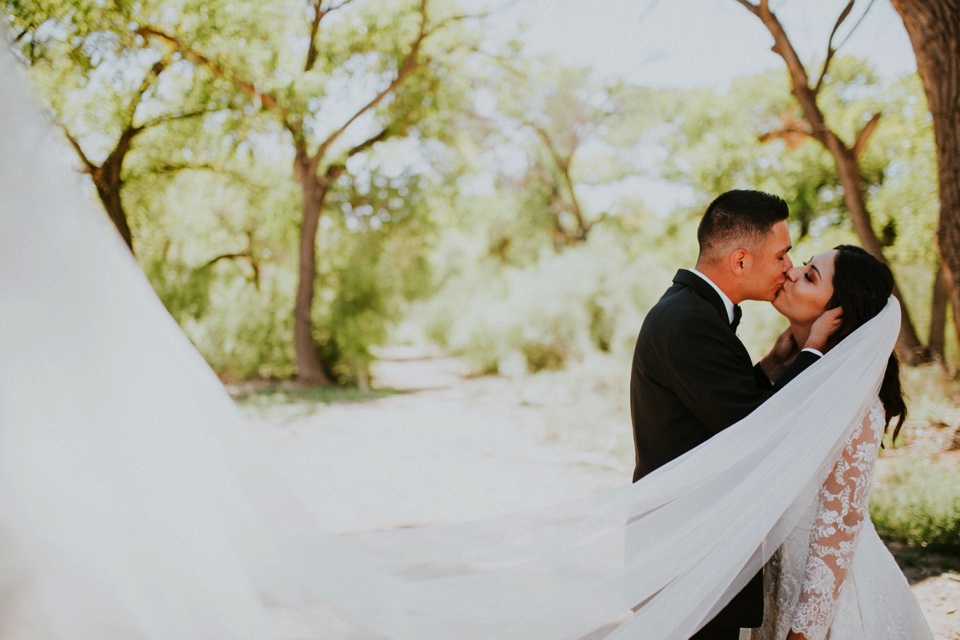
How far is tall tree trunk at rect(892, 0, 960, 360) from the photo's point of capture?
4582mm

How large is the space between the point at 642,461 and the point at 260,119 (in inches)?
532

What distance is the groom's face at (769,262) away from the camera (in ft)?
7.97

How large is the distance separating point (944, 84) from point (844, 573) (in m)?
4.06

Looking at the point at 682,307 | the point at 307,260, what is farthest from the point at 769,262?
the point at 307,260

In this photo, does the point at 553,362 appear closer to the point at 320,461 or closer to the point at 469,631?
the point at 320,461

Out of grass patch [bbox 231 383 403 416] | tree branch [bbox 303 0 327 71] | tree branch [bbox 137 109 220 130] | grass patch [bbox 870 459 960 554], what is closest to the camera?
grass patch [bbox 870 459 960 554]

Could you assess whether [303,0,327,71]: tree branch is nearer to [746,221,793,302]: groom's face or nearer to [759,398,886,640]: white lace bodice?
[746,221,793,302]: groom's face

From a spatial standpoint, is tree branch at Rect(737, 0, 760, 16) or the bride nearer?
the bride

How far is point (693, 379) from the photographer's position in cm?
225

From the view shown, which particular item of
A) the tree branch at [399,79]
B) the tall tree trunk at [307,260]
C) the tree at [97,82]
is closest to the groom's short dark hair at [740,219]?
the tree at [97,82]

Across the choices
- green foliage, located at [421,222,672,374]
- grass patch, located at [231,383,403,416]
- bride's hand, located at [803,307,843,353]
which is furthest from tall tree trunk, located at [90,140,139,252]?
bride's hand, located at [803,307,843,353]

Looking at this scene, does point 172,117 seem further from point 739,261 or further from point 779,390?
point 779,390

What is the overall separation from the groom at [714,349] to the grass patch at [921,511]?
323cm

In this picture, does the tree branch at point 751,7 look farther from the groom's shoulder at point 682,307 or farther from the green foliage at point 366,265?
the green foliage at point 366,265
